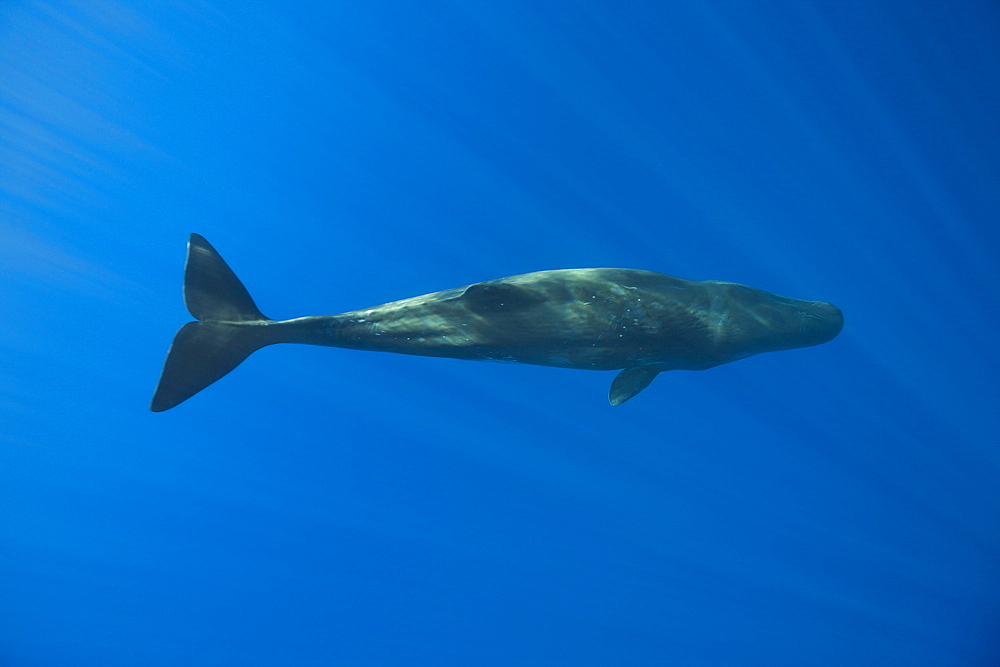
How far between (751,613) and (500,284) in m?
18.5

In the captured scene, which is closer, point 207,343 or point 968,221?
point 207,343

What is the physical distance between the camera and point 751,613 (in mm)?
18094

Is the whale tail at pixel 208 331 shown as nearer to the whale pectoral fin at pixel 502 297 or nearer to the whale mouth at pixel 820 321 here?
the whale pectoral fin at pixel 502 297

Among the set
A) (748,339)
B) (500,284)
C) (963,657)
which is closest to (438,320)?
(500,284)

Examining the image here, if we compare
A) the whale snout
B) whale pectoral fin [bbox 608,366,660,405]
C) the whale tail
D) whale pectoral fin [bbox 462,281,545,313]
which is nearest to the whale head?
the whale snout

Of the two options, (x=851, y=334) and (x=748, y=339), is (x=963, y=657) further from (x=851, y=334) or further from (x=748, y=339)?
(x=748, y=339)

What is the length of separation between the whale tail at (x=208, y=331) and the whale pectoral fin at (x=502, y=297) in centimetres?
282

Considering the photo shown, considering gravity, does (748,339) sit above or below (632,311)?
above

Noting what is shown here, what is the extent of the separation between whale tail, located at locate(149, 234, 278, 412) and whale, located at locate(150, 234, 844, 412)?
0.01m

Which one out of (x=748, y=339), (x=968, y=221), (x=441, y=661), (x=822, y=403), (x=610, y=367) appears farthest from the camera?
(x=441, y=661)

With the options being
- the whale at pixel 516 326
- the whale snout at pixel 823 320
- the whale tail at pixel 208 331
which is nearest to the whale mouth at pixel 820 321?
the whale snout at pixel 823 320

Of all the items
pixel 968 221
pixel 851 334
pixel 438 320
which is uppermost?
pixel 968 221

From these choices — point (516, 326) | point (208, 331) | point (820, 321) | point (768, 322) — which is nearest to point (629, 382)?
point (516, 326)

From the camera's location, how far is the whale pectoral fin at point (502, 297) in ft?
19.9
